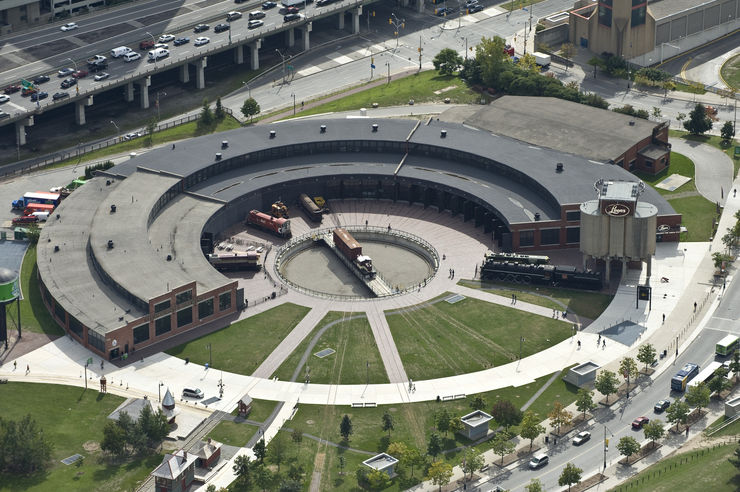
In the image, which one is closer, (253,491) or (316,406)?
(253,491)

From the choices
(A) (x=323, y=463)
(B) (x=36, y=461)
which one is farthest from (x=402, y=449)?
(B) (x=36, y=461)

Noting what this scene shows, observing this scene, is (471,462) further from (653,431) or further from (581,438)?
(653,431)

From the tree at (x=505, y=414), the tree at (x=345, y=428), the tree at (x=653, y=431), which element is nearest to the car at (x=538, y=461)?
the tree at (x=505, y=414)

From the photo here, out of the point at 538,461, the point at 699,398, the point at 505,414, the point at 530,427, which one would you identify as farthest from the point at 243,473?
the point at 699,398

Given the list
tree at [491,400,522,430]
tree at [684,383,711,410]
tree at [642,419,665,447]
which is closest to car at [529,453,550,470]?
tree at [491,400,522,430]

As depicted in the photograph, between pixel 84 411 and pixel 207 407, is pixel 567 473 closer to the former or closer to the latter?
pixel 207 407

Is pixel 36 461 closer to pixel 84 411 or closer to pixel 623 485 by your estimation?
pixel 84 411
